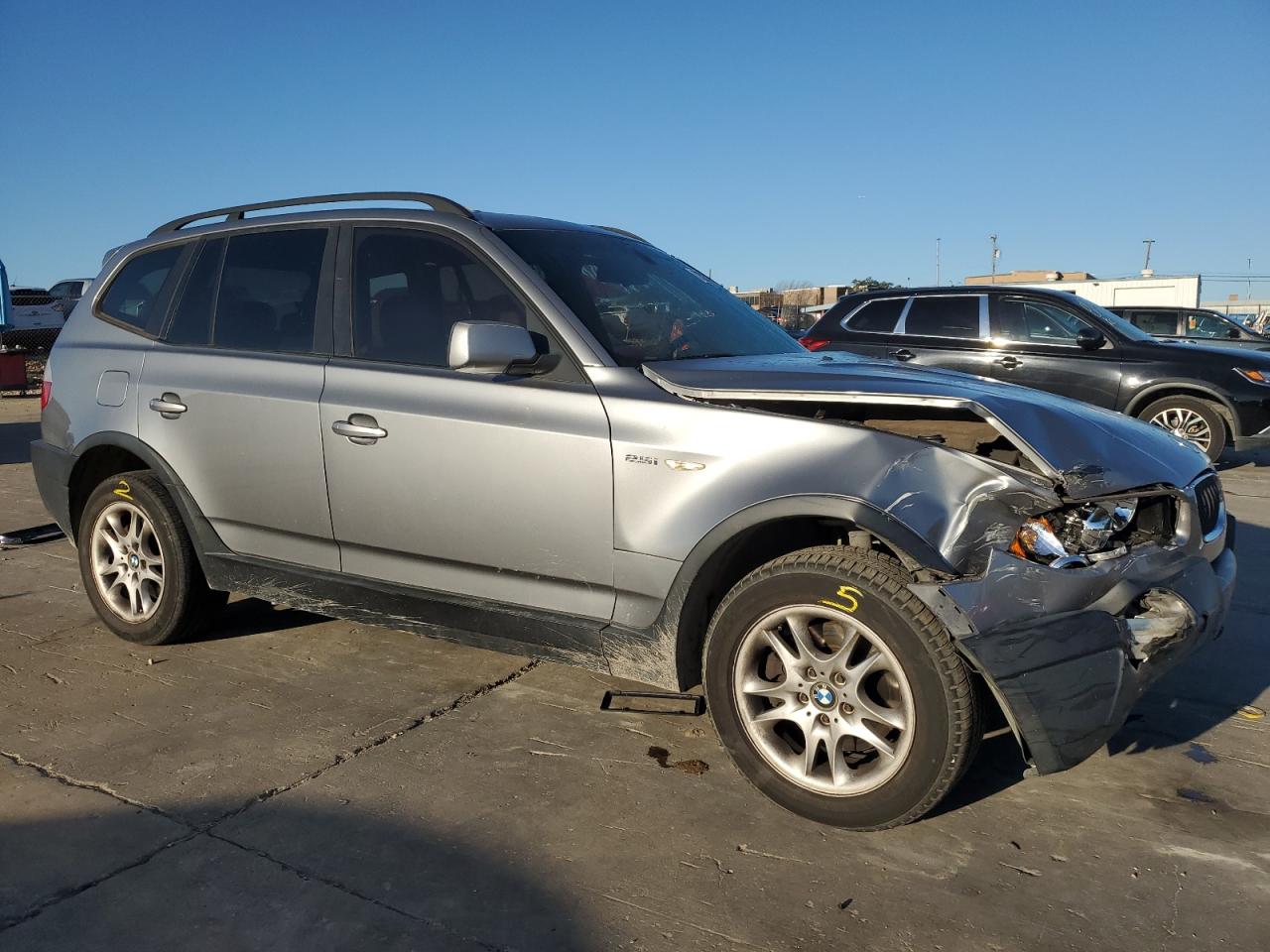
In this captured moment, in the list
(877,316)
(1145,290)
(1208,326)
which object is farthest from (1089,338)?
(1145,290)

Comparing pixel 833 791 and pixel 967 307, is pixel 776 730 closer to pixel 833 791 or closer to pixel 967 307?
pixel 833 791

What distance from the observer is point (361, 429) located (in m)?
3.62

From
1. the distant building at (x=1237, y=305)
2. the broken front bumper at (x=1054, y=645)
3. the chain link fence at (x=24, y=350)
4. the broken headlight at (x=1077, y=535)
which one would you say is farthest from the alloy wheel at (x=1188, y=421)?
the distant building at (x=1237, y=305)

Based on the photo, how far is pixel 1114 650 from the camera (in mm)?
2602

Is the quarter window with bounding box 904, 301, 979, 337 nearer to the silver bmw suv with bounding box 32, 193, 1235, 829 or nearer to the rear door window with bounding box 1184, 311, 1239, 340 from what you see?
the silver bmw suv with bounding box 32, 193, 1235, 829

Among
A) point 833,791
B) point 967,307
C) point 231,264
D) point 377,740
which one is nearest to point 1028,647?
point 833,791

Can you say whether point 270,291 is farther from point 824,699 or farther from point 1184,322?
point 1184,322

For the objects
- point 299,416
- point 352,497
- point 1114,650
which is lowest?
point 1114,650

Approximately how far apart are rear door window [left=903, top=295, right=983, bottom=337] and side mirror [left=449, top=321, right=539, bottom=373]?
23.1 ft

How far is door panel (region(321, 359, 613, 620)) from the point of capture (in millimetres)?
3209

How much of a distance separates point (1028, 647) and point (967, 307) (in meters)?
7.59

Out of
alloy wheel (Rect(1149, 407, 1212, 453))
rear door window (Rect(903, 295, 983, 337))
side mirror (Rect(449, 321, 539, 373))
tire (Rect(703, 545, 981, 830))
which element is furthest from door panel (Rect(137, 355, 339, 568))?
alloy wheel (Rect(1149, 407, 1212, 453))

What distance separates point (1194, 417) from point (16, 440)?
43.6ft

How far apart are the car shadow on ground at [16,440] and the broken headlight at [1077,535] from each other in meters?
10.6
